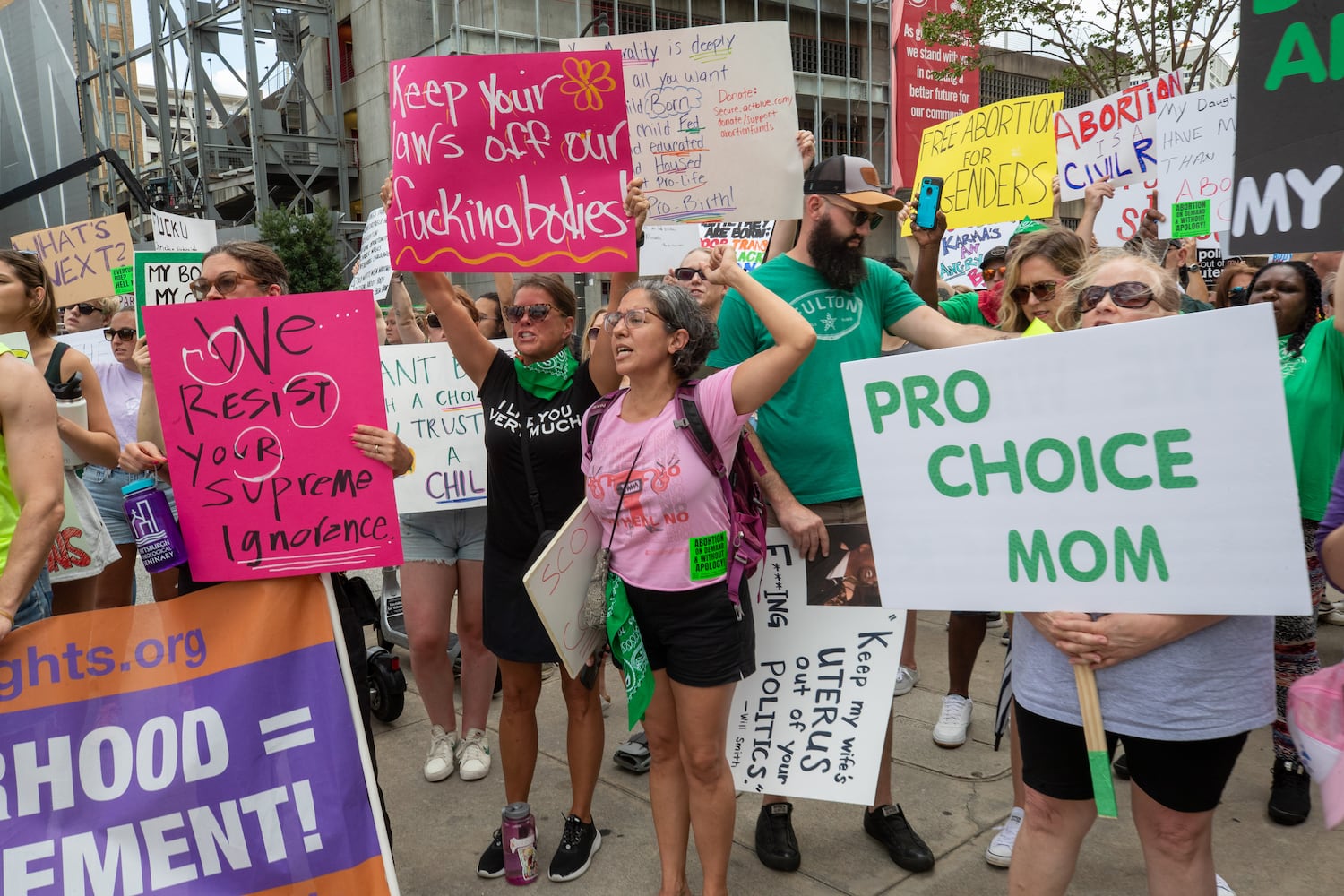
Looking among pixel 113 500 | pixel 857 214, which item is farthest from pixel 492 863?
pixel 113 500

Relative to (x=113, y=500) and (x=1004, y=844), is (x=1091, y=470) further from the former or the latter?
(x=113, y=500)

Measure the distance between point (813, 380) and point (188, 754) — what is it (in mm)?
2063

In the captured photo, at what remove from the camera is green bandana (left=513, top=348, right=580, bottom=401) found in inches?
123

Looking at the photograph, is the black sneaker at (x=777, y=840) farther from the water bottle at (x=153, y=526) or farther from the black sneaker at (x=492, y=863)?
the water bottle at (x=153, y=526)

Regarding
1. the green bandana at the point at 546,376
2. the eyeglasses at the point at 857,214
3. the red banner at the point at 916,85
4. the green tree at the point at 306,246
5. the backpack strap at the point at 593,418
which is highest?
the red banner at the point at 916,85

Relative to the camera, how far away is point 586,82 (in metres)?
3.09

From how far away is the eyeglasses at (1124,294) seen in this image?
2094mm

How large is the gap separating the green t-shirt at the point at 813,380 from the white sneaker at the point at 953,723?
4.32 feet

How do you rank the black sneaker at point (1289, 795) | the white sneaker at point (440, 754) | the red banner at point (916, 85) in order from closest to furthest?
1. the black sneaker at point (1289, 795)
2. the white sneaker at point (440, 754)
3. the red banner at point (916, 85)

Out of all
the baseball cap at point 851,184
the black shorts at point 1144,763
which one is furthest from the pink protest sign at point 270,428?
the black shorts at point 1144,763

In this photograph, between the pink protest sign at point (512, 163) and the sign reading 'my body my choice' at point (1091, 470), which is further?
the pink protest sign at point (512, 163)

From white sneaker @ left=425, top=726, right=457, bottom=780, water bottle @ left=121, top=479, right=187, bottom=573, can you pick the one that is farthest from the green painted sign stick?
white sneaker @ left=425, top=726, right=457, bottom=780

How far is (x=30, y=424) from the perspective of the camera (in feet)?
7.74

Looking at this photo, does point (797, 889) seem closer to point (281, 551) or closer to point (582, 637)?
point (582, 637)
